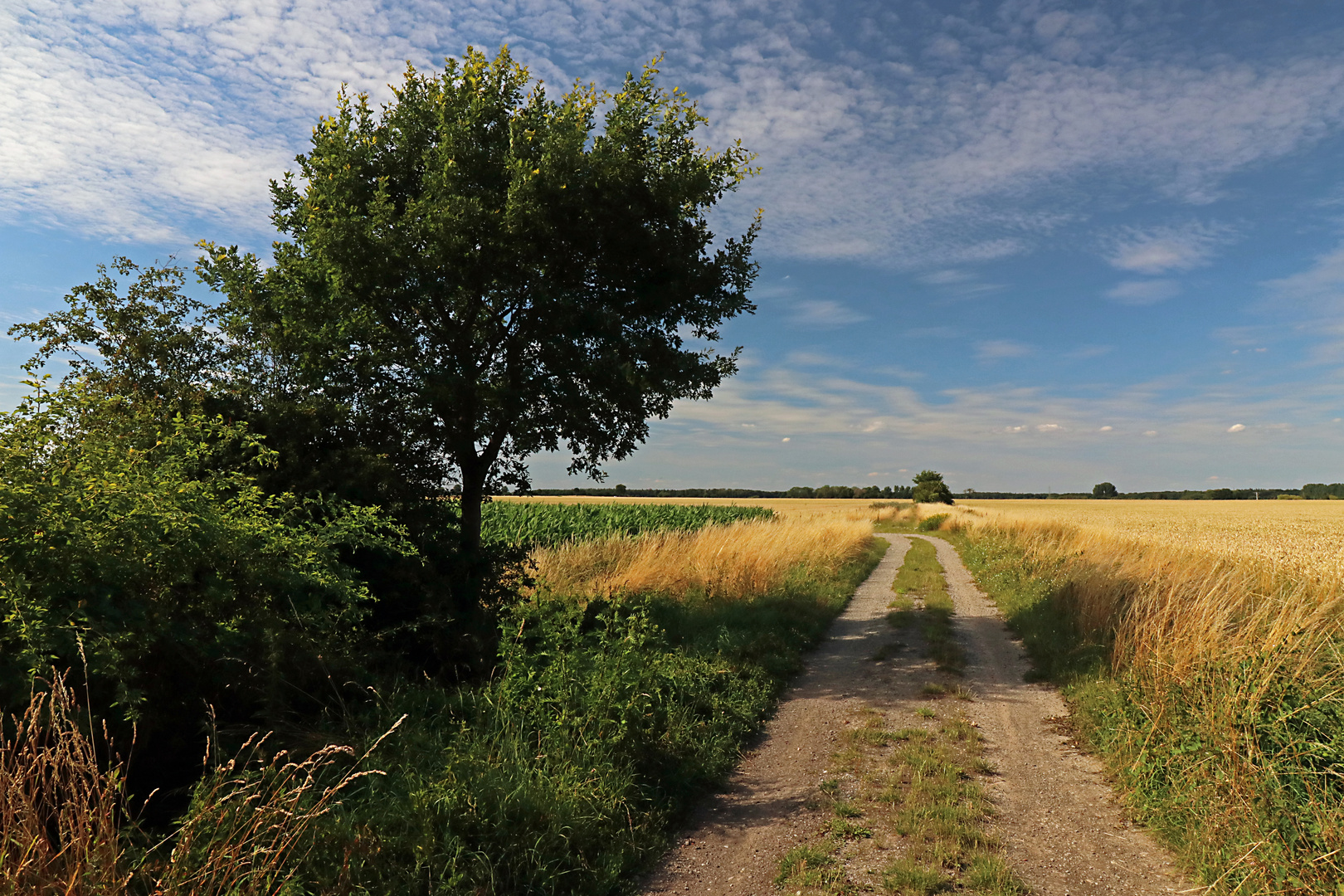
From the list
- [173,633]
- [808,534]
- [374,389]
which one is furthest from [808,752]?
[808,534]

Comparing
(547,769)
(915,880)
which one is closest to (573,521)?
(547,769)

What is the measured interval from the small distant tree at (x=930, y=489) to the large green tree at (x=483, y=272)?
73.9 metres

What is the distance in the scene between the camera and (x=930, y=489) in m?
80.1

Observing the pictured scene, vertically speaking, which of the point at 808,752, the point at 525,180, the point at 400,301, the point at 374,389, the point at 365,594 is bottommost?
the point at 808,752

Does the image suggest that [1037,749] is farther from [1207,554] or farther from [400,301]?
[400,301]

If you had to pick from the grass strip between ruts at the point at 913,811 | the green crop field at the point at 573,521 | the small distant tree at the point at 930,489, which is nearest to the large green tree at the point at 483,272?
the grass strip between ruts at the point at 913,811

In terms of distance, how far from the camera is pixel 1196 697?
6.21 metres

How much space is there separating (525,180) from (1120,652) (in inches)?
397

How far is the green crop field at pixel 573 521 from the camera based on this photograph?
23.1 metres

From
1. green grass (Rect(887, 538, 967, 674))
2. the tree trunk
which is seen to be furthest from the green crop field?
the tree trunk

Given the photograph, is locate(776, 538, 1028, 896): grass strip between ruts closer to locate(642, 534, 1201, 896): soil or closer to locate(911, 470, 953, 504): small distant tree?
locate(642, 534, 1201, 896): soil

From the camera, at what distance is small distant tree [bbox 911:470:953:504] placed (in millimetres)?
79750

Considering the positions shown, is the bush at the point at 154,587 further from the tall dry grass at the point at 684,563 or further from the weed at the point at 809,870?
the tall dry grass at the point at 684,563

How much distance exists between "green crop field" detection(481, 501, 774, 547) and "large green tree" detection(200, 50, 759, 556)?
947 centimetres
